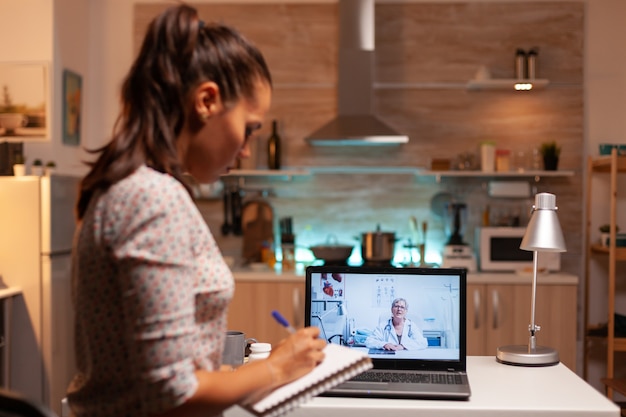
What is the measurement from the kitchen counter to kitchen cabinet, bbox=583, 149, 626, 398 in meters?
0.25

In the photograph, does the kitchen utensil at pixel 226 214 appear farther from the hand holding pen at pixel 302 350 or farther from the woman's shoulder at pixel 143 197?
the woman's shoulder at pixel 143 197

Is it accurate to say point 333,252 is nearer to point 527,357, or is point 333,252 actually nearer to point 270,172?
point 270,172

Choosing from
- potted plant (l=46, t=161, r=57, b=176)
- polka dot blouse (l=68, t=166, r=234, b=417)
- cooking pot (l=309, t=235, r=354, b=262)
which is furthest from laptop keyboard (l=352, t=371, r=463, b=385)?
potted plant (l=46, t=161, r=57, b=176)

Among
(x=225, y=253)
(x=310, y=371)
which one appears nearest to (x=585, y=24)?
(x=225, y=253)

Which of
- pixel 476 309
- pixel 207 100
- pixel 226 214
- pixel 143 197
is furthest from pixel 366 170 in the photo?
pixel 143 197

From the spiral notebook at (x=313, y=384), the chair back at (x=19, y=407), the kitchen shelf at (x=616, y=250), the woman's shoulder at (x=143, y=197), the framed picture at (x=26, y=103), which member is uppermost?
the framed picture at (x=26, y=103)

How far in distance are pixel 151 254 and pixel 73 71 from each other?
14.9 feet

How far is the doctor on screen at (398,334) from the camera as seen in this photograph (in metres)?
2.38

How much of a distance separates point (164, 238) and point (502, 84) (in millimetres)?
4364

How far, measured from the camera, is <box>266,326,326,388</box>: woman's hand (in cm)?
124

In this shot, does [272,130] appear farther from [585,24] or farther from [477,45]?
[585,24]

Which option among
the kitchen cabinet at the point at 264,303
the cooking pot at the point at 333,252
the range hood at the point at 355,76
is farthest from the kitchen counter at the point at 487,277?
the range hood at the point at 355,76

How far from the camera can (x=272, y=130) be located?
533cm

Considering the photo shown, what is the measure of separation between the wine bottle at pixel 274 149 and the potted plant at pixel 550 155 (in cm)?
172
